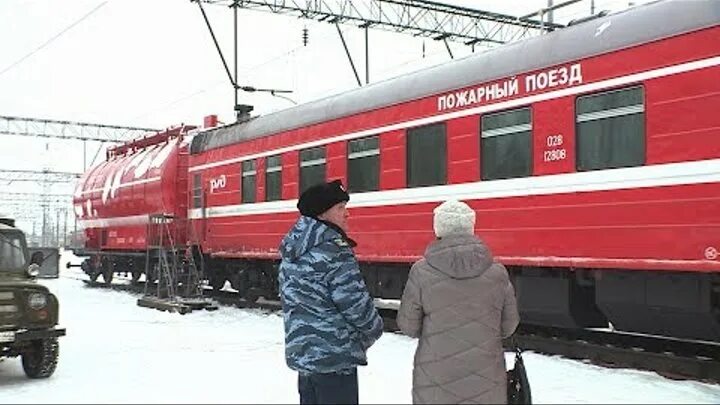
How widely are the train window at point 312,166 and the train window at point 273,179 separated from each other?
84 cm

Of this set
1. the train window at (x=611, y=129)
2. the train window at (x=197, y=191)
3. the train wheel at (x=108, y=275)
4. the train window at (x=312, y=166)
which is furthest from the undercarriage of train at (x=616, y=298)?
the train wheel at (x=108, y=275)

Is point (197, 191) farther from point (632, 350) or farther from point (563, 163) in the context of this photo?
point (632, 350)

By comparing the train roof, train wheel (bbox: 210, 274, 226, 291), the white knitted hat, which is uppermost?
the train roof

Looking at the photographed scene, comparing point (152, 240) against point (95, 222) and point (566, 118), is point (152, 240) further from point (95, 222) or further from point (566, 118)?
point (566, 118)

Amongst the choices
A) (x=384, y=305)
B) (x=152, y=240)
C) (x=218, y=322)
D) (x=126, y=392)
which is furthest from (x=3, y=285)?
(x=152, y=240)

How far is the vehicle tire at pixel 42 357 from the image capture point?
316 inches

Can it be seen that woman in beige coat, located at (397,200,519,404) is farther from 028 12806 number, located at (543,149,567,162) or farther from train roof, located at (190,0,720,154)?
028 12806 number, located at (543,149,567,162)

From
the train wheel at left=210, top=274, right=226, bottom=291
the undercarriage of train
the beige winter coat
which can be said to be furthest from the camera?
the train wheel at left=210, top=274, right=226, bottom=291

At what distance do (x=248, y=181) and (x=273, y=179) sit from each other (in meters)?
1.06

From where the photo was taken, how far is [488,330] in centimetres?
350

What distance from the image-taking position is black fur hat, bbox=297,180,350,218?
398 cm

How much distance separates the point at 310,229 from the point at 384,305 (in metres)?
10.5

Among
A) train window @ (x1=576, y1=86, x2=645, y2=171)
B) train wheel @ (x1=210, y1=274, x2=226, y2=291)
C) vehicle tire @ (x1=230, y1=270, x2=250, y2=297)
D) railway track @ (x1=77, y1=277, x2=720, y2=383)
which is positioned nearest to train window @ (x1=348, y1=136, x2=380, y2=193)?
railway track @ (x1=77, y1=277, x2=720, y2=383)

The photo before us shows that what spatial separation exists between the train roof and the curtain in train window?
1179 mm
